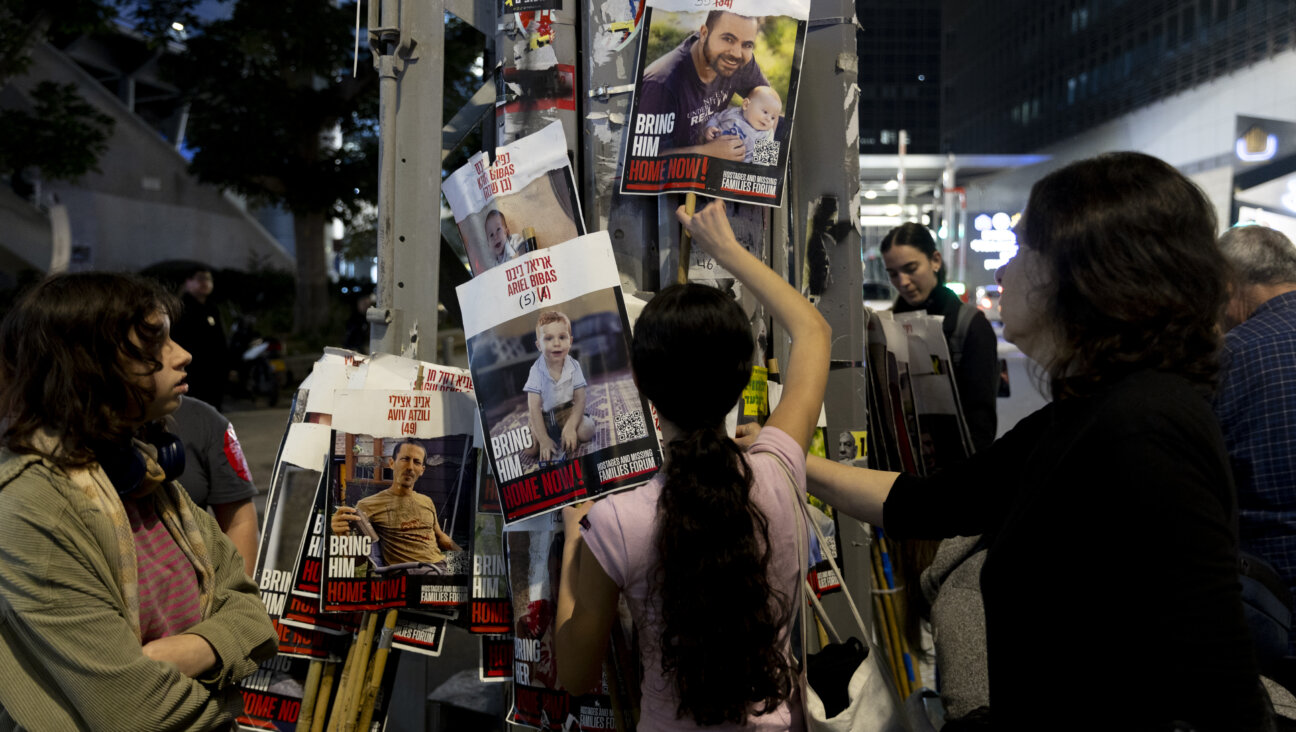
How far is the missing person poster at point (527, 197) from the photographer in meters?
2.13

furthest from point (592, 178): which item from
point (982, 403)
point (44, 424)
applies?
point (982, 403)

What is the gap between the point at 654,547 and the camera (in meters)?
1.48

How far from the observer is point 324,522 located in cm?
231

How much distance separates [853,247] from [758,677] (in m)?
1.29

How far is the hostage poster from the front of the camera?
6.86 feet

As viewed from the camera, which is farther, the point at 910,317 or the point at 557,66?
the point at 910,317

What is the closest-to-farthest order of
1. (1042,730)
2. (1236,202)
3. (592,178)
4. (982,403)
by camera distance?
(1042,730), (592,178), (982,403), (1236,202)

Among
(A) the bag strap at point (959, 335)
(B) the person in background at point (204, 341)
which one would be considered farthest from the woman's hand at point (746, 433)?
(B) the person in background at point (204, 341)

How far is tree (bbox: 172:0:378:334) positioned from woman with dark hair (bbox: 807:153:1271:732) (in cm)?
1624

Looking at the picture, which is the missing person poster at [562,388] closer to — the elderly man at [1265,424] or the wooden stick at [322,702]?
the wooden stick at [322,702]

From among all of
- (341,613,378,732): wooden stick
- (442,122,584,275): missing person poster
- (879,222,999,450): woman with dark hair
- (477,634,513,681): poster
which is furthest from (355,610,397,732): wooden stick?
(879,222,999,450): woman with dark hair

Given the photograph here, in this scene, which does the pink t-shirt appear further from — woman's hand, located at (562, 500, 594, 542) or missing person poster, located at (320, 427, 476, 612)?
missing person poster, located at (320, 427, 476, 612)

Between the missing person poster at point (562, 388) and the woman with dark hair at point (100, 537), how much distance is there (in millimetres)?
597

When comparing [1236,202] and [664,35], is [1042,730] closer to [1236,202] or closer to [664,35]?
[664,35]
